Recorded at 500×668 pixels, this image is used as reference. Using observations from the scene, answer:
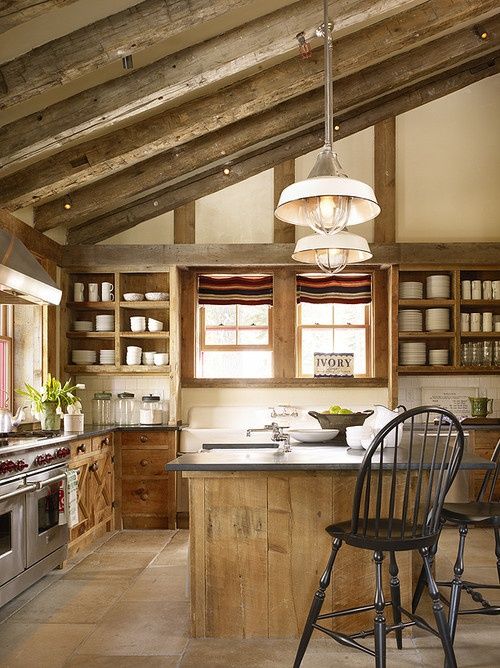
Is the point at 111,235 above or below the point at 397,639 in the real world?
above

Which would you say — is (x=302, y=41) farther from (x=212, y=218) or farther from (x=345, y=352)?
(x=345, y=352)

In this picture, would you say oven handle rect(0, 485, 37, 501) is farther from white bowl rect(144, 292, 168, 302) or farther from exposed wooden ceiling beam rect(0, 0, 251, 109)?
white bowl rect(144, 292, 168, 302)

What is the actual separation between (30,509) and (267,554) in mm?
1692

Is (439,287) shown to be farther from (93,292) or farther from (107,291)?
(93,292)

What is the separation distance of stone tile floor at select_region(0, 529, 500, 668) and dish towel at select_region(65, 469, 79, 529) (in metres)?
0.33

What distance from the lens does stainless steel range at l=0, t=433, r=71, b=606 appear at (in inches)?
165

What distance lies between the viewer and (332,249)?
452 centimetres

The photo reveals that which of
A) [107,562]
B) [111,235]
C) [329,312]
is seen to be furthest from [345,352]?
[107,562]

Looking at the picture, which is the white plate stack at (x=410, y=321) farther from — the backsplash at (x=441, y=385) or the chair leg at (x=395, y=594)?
the chair leg at (x=395, y=594)

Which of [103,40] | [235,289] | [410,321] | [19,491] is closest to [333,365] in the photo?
[410,321]

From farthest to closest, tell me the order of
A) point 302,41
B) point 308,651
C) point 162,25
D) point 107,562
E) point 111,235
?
1. point 111,235
2. point 107,562
3. point 302,41
4. point 162,25
5. point 308,651

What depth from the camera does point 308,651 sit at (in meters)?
3.54

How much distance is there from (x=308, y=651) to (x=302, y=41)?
362 cm

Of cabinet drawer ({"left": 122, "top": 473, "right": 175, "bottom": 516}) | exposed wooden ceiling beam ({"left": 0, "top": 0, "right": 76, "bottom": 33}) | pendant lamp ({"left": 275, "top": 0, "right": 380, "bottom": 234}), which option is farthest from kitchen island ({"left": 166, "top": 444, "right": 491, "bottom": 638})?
cabinet drawer ({"left": 122, "top": 473, "right": 175, "bottom": 516})
